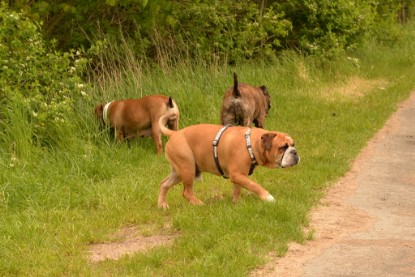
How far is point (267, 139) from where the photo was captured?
26.7 ft

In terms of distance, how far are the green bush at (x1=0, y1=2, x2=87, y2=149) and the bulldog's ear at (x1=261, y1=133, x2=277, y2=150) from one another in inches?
129

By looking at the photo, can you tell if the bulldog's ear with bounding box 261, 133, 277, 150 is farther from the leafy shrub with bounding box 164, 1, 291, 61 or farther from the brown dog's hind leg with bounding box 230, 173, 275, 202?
the leafy shrub with bounding box 164, 1, 291, 61

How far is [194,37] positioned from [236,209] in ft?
27.7

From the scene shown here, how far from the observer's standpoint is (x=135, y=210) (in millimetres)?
8492

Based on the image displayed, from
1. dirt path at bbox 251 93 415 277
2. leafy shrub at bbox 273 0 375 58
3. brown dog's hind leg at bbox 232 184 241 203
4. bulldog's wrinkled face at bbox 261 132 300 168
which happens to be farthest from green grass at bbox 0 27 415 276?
leafy shrub at bbox 273 0 375 58

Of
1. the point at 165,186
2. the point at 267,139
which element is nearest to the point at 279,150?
the point at 267,139

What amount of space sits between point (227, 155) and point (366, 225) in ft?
4.95

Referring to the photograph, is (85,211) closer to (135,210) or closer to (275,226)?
(135,210)

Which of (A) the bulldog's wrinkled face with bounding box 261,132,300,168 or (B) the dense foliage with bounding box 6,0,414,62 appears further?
(B) the dense foliage with bounding box 6,0,414,62

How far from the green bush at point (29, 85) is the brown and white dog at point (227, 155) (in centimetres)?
252

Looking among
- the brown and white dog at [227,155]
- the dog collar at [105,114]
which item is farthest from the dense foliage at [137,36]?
the brown and white dog at [227,155]

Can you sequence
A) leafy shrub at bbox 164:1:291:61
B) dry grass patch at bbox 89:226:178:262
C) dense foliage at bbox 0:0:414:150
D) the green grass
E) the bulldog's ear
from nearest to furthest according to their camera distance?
1. the green grass
2. dry grass patch at bbox 89:226:178:262
3. the bulldog's ear
4. dense foliage at bbox 0:0:414:150
5. leafy shrub at bbox 164:1:291:61

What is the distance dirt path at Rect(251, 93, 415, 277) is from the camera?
266 inches

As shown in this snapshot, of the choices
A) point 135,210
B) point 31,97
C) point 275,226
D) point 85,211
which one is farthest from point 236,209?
point 31,97
